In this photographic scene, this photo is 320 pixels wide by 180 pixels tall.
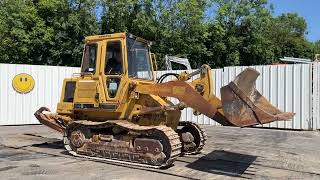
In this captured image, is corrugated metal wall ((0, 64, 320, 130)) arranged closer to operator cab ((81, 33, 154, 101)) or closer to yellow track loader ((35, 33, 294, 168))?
yellow track loader ((35, 33, 294, 168))

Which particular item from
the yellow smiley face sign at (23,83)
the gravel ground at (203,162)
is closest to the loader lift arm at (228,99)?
the gravel ground at (203,162)

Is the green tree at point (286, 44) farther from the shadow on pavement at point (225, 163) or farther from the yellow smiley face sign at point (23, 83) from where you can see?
the shadow on pavement at point (225, 163)

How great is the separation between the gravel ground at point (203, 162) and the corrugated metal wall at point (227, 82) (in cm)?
233

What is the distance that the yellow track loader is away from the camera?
909cm

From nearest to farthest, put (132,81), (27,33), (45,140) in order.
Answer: (132,81)
(45,140)
(27,33)

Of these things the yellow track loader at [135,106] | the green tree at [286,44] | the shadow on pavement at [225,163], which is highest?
the green tree at [286,44]

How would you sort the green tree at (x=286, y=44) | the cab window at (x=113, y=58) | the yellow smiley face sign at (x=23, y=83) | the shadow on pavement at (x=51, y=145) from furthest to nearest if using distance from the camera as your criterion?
the green tree at (x=286, y=44)
the yellow smiley face sign at (x=23, y=83)
the shadow on pavement at (x=51, y=145)
the cab window at (x=113, y=58)

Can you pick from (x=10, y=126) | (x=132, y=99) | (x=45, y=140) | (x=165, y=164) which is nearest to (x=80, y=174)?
(x=165, y=164)

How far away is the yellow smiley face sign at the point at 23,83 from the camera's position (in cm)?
1927

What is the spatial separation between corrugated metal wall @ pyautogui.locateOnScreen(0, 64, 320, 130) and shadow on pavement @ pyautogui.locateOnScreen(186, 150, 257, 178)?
21.5 ft

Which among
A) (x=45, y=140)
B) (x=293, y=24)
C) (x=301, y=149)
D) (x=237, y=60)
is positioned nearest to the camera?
(x=301, y=149)

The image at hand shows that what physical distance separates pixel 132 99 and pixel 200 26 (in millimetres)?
25390

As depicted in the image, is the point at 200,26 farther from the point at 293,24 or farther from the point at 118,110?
the point at 293,24

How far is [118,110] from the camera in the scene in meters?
10.4
